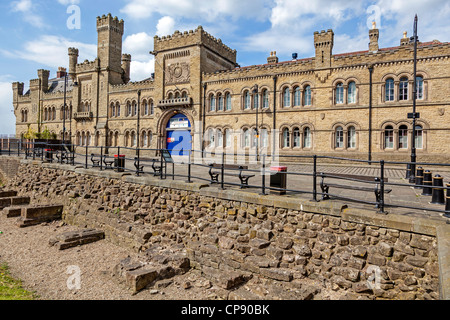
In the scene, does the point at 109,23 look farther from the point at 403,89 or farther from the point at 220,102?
the point at 403,89

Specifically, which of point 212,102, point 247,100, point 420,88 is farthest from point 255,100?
point 420,88

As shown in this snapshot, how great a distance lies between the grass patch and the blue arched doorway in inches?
882

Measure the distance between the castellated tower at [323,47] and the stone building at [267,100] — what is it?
0.08m

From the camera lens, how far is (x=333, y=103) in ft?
75.2

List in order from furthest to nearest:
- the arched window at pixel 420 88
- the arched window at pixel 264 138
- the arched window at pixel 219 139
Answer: the arched window at pixel 219 139, the arched window at pixel 264 138, the arched window at pixel 420 88

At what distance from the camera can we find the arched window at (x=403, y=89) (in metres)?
20.7

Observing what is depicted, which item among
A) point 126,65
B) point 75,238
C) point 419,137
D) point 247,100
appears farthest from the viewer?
point 126,65

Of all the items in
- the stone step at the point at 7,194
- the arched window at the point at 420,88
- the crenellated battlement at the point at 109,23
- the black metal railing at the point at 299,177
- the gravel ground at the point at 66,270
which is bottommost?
the gravel ground at the point at 66,270

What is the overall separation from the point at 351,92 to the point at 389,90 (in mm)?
2638

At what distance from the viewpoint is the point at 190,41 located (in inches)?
1137

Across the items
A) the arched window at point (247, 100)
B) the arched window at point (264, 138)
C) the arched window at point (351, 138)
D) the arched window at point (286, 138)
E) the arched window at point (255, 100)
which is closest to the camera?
the arched window at point (351, 138)

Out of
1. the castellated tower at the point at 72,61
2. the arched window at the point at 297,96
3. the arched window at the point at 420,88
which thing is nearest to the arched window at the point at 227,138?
the arched window at the point at 297,96

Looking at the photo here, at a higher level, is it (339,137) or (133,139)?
(133,139)

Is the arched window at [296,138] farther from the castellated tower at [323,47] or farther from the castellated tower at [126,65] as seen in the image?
the castellated tower at [126,65]
